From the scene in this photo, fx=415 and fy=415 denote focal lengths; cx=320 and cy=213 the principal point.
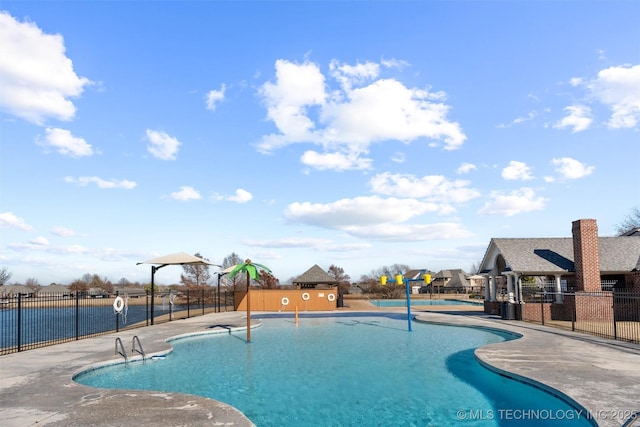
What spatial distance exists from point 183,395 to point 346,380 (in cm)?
422

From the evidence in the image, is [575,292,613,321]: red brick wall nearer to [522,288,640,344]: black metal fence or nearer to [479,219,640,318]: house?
[522,288,640,344]: black metal fence

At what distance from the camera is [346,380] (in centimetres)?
1069

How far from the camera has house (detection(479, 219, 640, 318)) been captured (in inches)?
848

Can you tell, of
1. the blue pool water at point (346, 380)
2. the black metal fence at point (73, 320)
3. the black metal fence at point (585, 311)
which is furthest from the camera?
Answer: the black metal fence at point (585, 311)

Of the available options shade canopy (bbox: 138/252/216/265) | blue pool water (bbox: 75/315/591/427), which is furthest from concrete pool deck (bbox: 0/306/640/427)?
shade canopy (bbox: 138/252/216/265)

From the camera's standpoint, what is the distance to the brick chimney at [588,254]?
2142cm

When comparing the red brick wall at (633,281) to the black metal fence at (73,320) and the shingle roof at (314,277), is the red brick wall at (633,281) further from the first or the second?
the black metal fence at (73,320)

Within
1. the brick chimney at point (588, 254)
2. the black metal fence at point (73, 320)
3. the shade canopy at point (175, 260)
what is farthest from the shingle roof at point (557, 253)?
the black metal fence at point (73, 320)

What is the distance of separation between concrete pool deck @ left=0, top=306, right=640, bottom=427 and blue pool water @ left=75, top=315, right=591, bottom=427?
370mm

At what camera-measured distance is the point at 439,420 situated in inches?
306

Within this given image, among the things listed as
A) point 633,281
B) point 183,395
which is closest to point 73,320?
point 183,395

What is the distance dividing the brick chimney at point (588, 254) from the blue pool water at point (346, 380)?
7535 mm

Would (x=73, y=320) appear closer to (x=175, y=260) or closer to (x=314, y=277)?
(x=314, y=277)

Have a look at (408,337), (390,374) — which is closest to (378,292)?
(408,337)
